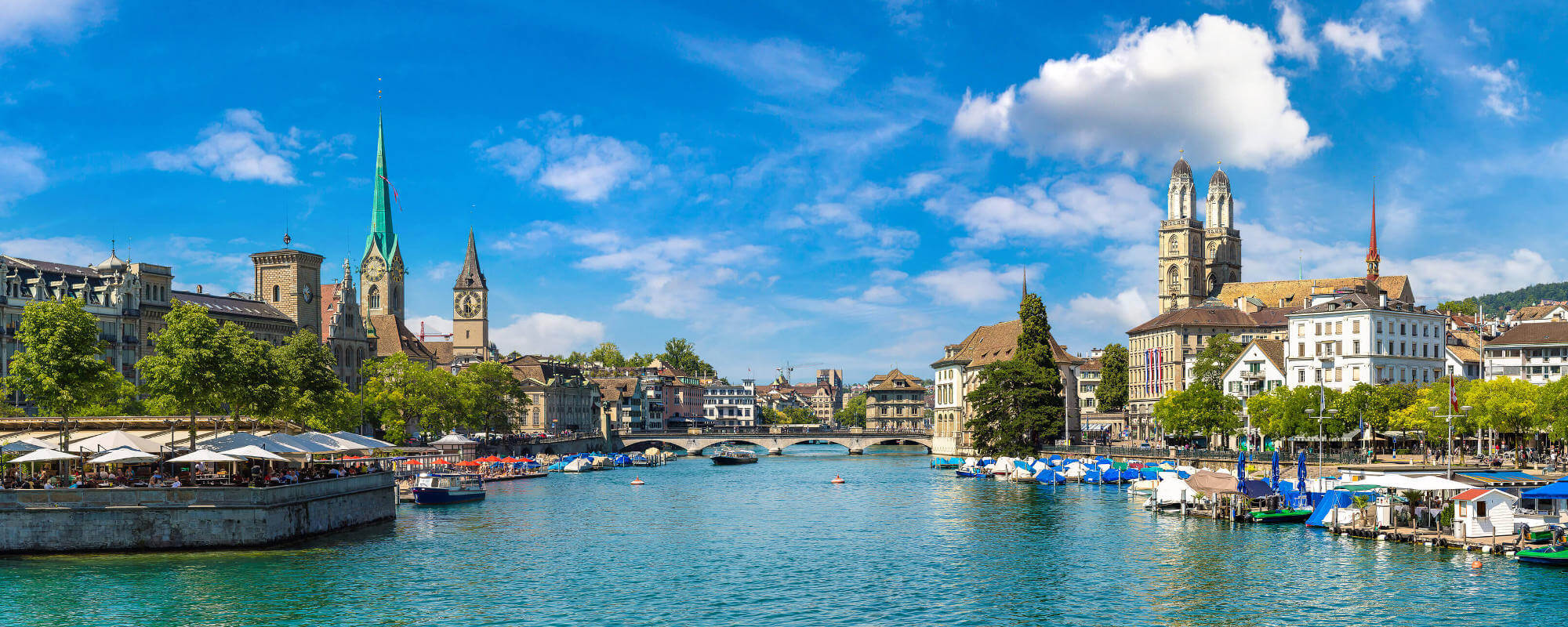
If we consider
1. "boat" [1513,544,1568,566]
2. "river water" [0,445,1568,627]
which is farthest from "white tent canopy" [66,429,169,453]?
"boat" [1513,544,1568,566]

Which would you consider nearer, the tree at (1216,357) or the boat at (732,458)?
the tree at (1216,357)

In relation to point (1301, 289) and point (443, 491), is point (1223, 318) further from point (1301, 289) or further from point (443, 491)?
point (443, 491)

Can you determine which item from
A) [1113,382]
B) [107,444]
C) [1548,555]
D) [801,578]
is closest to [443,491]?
[107,444]

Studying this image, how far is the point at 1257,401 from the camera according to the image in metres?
96.9

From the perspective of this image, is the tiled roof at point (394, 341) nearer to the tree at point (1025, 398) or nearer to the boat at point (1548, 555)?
the tree at point (1025, 398)

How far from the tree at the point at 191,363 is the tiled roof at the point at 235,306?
58393 mm

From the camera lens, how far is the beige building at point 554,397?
569 feet

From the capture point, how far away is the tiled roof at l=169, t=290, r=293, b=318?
117m

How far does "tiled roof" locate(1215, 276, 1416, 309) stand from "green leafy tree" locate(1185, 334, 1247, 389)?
2996 cm

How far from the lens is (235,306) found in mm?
123938

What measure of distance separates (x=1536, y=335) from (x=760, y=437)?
87.9 meters

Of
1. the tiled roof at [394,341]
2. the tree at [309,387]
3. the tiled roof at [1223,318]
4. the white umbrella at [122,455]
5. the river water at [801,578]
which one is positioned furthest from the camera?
the tiled roof at [394,341]

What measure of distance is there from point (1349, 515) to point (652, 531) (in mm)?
30801

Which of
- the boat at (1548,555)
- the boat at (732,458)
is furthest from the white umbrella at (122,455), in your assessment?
the boat at (732,458)
